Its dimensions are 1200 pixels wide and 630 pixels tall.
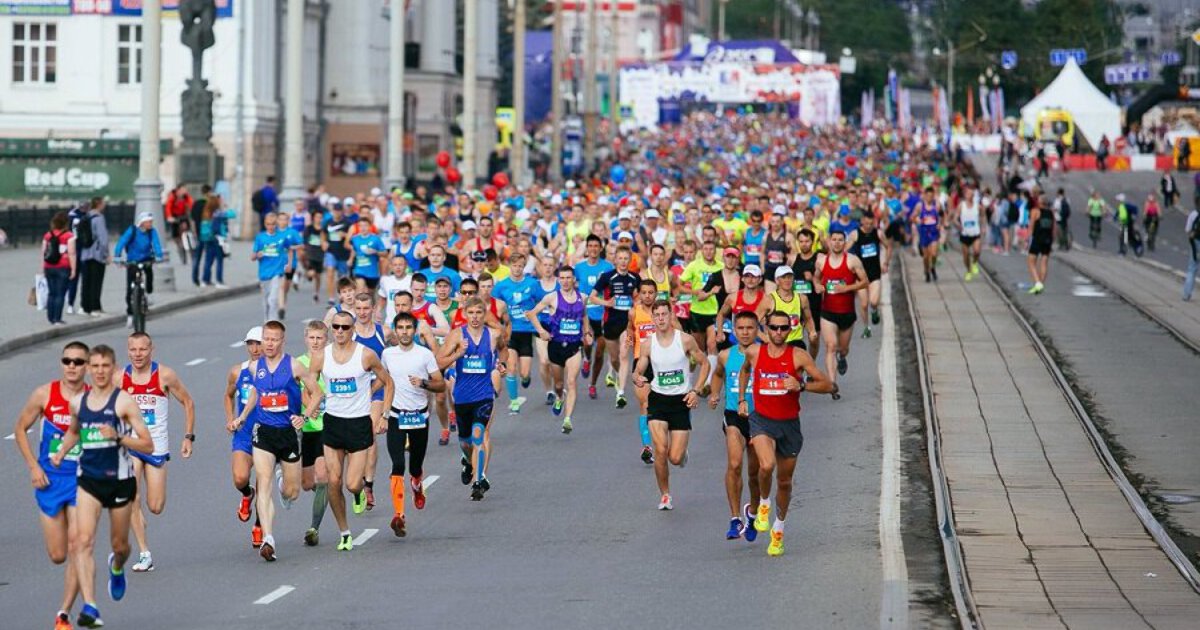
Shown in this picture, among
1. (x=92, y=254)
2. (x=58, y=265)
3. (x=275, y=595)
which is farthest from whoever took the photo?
(x=92, y=254)

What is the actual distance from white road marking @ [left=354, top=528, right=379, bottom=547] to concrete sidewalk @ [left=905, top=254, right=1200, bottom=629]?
3921 millimetres

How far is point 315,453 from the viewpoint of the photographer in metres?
15.0

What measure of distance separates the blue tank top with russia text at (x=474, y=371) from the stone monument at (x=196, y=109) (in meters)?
32.6

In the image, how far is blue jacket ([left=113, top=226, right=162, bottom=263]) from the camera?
30.4 metres

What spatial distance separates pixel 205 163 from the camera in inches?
1955

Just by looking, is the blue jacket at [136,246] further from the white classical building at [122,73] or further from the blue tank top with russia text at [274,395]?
the white classical building at [122,73]

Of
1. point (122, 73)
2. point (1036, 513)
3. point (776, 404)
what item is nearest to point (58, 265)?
point (1036, 513)

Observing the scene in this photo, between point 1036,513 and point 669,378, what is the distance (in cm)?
276

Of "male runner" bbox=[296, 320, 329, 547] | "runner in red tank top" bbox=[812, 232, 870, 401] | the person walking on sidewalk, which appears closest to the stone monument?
the person walking on sidewalk

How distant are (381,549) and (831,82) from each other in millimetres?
113125

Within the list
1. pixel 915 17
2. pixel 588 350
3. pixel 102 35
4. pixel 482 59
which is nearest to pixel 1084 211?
pixel 482 59

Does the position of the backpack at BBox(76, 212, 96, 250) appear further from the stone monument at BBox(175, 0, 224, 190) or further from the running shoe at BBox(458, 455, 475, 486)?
the stone monument at BBox(175, 0, 224, 190)

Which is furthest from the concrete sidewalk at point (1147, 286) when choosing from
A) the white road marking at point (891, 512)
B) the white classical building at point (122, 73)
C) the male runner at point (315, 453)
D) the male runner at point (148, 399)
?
the white classical building at point (122, 73)

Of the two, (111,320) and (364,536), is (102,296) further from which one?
(364,536)
